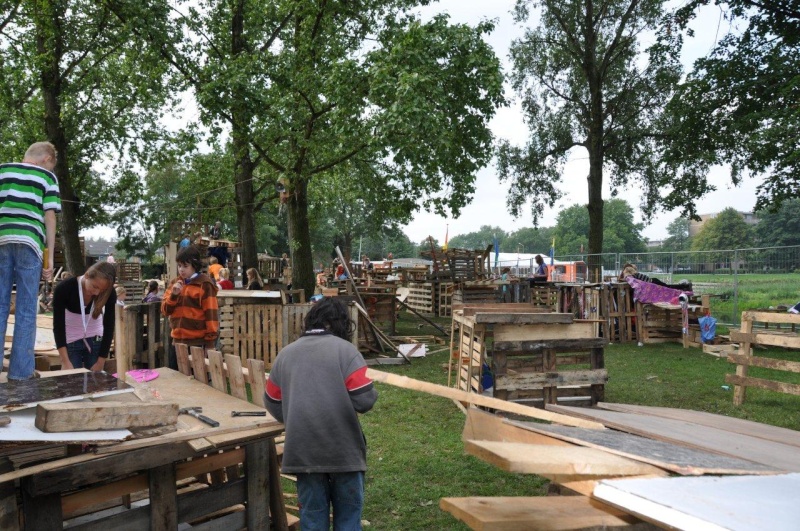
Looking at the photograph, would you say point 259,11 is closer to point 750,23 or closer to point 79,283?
point 750,23

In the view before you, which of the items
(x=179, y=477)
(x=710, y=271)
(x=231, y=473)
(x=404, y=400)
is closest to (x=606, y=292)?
(x=710, y=271)

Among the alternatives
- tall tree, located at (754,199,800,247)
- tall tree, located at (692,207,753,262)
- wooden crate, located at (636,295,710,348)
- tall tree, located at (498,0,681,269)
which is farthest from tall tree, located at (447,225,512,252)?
wooden crate, located at (636,295,710,348)

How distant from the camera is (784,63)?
1841 centimetres

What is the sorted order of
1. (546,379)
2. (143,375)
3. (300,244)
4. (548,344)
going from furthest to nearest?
(300,244), (548,344), (546,379), (143,375)

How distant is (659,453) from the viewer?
242 centimetres

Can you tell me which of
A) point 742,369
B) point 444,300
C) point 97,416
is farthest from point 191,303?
point 444,300

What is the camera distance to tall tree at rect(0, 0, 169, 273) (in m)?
20.1

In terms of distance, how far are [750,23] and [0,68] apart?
25.5 meters

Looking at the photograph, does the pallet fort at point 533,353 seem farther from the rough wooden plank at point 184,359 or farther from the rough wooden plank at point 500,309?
the rough wooden plank at point 184,359

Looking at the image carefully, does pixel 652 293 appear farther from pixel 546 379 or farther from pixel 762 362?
pixel 546 379

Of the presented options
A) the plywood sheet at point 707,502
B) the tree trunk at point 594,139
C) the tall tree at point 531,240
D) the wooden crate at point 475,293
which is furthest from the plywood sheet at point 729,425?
the tall tree at point 531,240

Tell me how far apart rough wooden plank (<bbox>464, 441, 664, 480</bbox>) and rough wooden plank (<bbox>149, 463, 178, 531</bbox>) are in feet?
7.48

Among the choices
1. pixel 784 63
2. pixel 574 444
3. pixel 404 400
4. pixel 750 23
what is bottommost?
pixel 404 400

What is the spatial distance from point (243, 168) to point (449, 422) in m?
17.3
